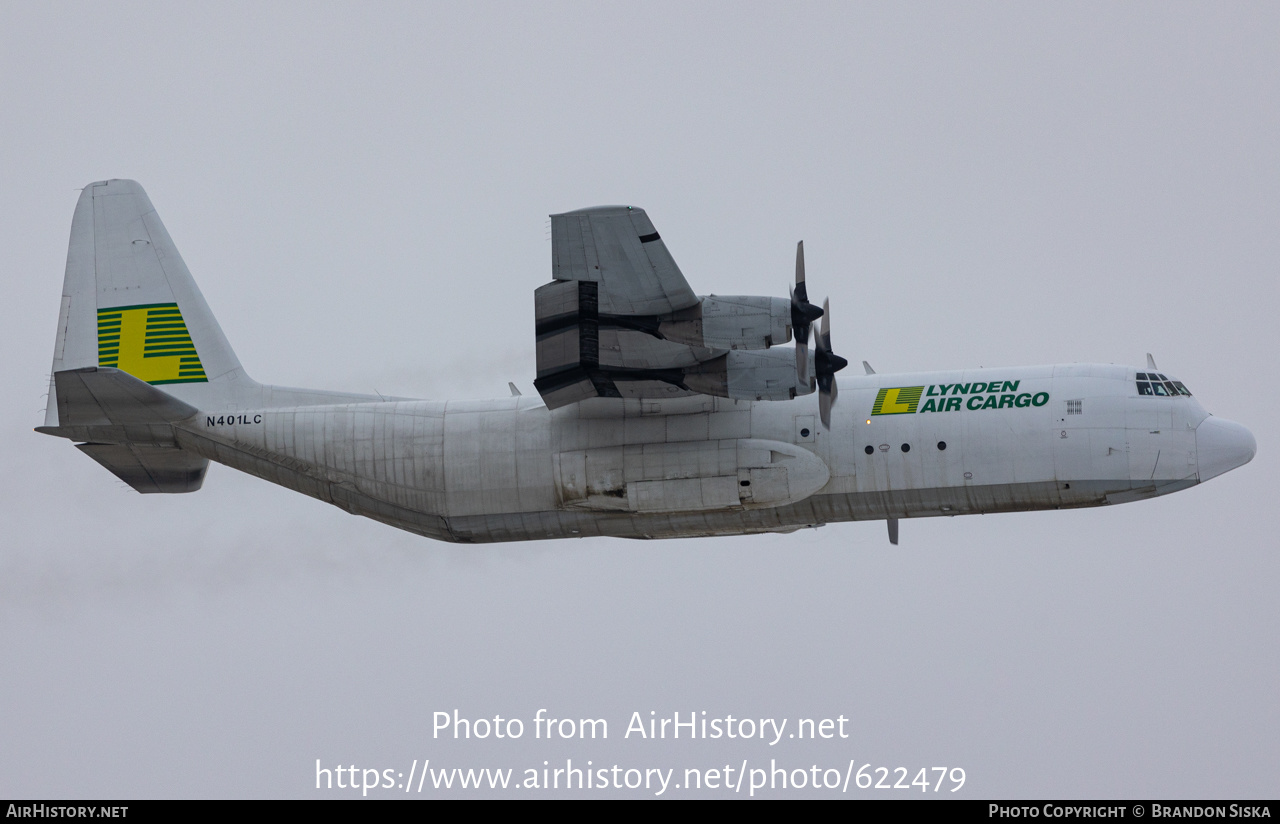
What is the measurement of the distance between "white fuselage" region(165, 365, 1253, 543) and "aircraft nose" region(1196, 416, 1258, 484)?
3 centimetres

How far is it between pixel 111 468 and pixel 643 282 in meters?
11.6

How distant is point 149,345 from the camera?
89.6 ft

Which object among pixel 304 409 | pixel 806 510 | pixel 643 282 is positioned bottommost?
pixel 806 510

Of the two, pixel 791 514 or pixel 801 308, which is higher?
pixel 801 308

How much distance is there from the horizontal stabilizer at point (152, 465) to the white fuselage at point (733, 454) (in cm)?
121

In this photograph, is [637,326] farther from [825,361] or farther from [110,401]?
[110,401]

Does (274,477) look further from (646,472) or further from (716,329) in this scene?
(716,329)

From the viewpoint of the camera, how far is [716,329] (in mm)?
22047

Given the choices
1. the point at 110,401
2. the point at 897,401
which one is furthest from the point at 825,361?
the point at 110,401

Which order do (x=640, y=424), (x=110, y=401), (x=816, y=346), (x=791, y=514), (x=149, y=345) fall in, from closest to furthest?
(x=816, y=346) → (x=640, y=424) → (x=791, y=514) → (x=110, y=401) → (x=149, y=345)

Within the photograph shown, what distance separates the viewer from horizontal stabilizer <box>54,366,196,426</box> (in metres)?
25.3

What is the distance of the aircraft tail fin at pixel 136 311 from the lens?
27.1 metres

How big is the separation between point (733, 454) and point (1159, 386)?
7.09m

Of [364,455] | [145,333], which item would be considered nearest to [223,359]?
[145,333]
